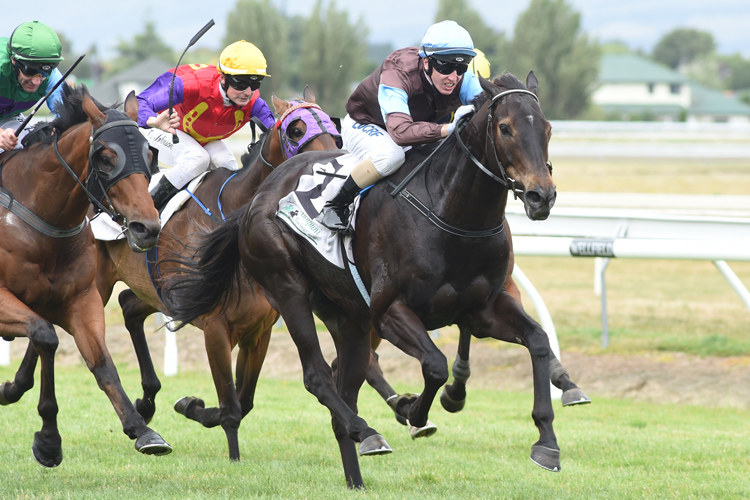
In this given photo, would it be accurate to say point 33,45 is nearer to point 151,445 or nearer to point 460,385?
point 151,445

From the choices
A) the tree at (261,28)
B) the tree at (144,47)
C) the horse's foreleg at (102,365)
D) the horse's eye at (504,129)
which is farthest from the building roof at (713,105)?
the horse's foreleg at (102,365)

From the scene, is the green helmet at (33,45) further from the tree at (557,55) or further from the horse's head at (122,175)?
the tree at (557,55)

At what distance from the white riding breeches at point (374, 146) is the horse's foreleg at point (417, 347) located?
0.70 meters

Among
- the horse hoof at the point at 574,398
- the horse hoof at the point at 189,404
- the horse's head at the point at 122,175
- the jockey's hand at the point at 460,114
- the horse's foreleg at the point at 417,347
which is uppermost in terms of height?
the jockey's hand at the point at 460,114

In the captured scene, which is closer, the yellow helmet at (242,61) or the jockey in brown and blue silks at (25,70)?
the jockey in brown and blue silks at (25,70)

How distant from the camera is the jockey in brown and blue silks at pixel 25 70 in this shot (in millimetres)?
4980

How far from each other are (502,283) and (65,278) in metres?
2.16

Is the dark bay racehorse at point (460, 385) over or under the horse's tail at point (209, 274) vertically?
Result: under

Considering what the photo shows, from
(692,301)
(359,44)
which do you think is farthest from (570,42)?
(692,301)

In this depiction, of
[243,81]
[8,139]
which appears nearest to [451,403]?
[243,81]

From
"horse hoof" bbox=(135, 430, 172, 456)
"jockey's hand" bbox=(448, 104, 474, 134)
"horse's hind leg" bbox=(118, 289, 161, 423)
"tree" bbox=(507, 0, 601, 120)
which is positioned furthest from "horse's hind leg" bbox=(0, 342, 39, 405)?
"tree" bbox=(507, 0, 601, 120)

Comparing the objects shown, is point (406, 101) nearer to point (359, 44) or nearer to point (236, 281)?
point (236, 281)

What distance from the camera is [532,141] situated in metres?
4.00

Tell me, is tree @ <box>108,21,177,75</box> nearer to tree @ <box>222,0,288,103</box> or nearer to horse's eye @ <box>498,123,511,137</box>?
tree @ <box>222,0,288,103</box>
